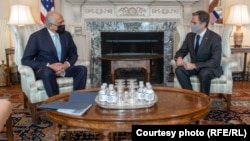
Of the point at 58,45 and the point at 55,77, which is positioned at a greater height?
the point at 58,45

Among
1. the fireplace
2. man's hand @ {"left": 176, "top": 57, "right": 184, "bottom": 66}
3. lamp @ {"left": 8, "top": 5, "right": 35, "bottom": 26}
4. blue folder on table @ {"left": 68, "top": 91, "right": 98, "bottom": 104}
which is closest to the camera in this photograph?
blue folder on table @ {"left": 68, "top": 91, "right": 98, "bottom": 104}

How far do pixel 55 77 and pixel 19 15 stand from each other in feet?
5.83

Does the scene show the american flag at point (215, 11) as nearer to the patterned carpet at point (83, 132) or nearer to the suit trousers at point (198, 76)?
the patterned carpet at point (83, 132)

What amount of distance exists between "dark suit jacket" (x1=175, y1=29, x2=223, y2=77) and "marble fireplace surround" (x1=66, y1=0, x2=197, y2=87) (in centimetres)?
150

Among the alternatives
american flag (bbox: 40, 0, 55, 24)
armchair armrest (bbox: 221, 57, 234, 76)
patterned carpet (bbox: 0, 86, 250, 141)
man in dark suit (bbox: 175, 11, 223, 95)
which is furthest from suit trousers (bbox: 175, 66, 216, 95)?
american flag (bbox: 40, 0, 55, 24)

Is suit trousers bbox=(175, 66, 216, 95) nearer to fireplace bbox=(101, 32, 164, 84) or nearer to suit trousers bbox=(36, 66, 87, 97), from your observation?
suit trousers bbox=(36, 66, 87, 97)

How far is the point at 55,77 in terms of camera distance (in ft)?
10.1

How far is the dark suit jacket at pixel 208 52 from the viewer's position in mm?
3184

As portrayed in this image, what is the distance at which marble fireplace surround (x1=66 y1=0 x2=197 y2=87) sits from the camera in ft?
15.7

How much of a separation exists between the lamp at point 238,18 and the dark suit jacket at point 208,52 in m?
1.48

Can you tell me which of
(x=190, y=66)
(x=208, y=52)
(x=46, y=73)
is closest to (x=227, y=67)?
(x=208, y=52)

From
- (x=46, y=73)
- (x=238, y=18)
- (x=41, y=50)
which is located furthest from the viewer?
(x=238, y=18)

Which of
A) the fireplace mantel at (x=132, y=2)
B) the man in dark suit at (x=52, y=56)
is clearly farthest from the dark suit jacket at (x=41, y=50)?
the fireplace mantel at (x=132, y=2)

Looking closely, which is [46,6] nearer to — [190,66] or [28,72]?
[28,72]
